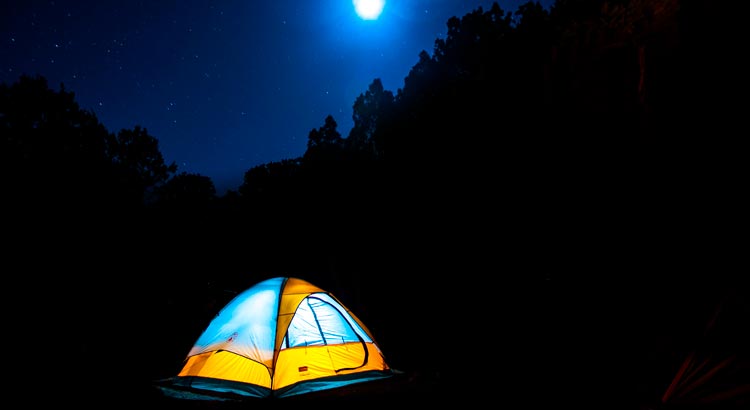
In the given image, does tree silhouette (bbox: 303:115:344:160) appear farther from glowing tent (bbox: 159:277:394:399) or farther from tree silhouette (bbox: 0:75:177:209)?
glowing tent (bbox: 159:277:394:399)

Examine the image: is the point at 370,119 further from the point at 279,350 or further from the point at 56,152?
the point at 279,350

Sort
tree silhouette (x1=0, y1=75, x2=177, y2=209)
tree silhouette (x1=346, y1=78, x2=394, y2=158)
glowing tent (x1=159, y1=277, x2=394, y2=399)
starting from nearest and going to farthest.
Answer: glowing tent (x1=159, y1=277, x2=394, y2=399)
tree silhouette (x1=0, y1=75, x2=177, y2=209)
tree silhouette (x1=346, y1=78, x2=394, y2=158)

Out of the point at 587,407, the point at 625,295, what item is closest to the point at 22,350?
the point at 587,407

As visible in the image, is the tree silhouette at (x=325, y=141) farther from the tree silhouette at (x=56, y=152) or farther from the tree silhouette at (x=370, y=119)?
the tree silhouette at (x=56, y=152)

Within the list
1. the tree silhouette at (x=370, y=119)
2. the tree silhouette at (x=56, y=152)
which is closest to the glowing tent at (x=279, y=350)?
the tree silhouette at (x=56, y=152)

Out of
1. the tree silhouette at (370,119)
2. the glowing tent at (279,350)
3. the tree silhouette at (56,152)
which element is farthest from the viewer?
the tree silhouette at (370,119)

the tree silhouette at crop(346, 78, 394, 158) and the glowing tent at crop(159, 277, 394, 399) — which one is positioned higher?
the tree silhouette at crop(346, 78, 394, 158)

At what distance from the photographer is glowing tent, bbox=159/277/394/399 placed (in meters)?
4.50

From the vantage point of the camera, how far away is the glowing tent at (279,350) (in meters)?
4.50

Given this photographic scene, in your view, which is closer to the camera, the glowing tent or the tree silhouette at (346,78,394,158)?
the glowing tent

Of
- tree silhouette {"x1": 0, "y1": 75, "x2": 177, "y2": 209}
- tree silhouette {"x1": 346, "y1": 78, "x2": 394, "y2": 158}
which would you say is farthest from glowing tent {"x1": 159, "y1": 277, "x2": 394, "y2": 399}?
tree silhouette {"x1": 346, "y1": 78, "x2": 394, "y2": 158}

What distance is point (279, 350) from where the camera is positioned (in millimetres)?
4852

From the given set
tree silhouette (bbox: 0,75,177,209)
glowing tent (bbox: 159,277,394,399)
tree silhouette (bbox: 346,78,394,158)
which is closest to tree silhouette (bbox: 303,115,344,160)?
tree silhouette (bbox: 346,78,394,158)

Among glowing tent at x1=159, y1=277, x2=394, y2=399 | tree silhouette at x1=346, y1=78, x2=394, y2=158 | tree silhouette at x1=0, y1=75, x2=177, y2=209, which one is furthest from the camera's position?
tree silhouette at x1=346, y1=78, x2=394, y2=158
